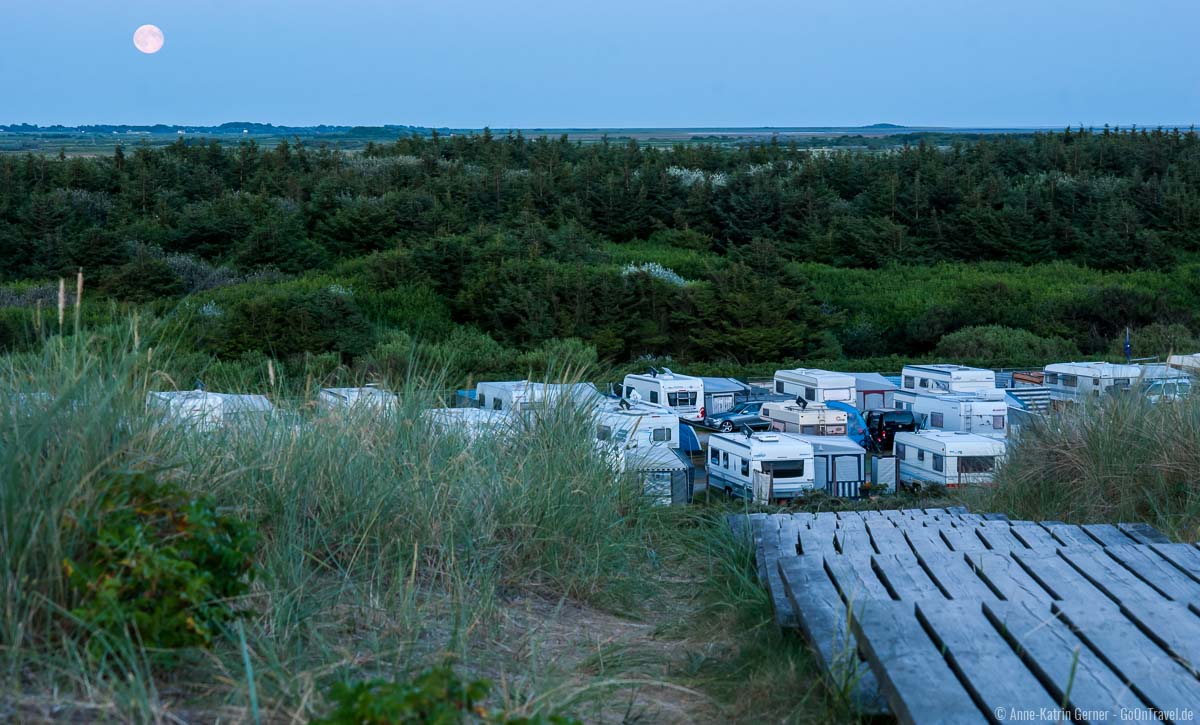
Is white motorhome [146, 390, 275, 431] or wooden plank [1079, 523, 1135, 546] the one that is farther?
wooden plank [1079, 523, 1135, 546]

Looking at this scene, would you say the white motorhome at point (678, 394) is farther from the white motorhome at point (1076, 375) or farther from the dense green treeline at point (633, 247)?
the white motorhome at point (1076, 375)

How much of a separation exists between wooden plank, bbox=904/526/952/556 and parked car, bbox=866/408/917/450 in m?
16.9

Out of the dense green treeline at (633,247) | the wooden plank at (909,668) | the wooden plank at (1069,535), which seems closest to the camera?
the wooden plank at (909,668)

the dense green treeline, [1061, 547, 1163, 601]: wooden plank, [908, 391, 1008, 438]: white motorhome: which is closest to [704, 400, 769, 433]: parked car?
[908, 391, 1008, 438]: white motorhome

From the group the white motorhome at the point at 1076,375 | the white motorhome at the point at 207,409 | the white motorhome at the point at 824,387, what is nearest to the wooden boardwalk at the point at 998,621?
the white motorhome at the point at 207,409

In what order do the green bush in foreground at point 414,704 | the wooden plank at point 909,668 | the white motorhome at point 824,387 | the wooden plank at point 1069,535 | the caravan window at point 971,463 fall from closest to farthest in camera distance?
the green bush in foreground at point 414,704
the wooden plank at point 909,668
the wooden plank at point 1069,535
the caravan window at point 971,463
the white motorhome at point 824,387

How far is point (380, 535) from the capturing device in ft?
10.6

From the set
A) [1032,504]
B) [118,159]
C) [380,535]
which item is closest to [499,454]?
[380,535]

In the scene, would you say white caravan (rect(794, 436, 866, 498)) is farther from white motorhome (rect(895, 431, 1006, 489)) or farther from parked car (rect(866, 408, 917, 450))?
parked car (rect(866, 408, 917, 450))

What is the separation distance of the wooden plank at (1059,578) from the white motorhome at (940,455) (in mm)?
11328

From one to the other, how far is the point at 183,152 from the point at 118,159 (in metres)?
3.12

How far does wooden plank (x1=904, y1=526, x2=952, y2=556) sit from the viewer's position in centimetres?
339

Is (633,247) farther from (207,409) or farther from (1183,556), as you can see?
A: (1183,556)

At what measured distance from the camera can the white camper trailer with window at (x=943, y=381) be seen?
20938mm
